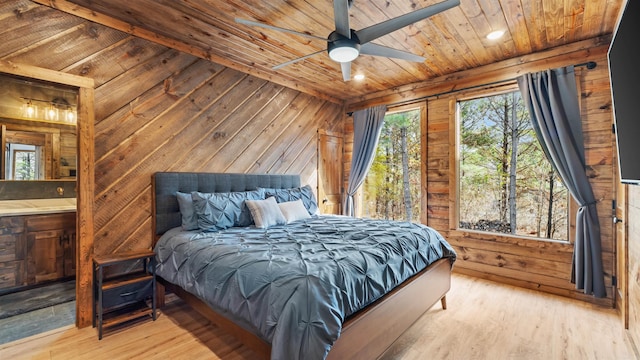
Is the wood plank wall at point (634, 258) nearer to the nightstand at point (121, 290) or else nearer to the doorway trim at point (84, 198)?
the nightstand at point (121, 290)

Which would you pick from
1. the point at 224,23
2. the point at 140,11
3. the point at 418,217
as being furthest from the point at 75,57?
the point at 418,217

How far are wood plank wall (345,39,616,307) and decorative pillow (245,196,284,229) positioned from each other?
2.26 meters

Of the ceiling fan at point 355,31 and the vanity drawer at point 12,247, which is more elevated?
the ceiling fan at point 355,31

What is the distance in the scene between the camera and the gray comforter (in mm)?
1354

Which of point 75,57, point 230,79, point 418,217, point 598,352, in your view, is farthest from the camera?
point 418,217

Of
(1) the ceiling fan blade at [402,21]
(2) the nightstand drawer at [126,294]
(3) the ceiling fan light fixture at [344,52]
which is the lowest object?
(2) the nightstand drawer at [126,294]

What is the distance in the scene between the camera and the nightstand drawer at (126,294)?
227 centimetres

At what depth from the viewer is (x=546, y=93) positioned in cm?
312

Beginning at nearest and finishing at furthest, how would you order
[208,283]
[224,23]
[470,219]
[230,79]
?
[208,283], [224,23], [230,79], [470,219]

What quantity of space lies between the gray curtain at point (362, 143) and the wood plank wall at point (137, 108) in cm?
174

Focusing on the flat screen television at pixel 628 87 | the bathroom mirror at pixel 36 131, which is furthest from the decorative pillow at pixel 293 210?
the bathroom mirror at pixel 36 131

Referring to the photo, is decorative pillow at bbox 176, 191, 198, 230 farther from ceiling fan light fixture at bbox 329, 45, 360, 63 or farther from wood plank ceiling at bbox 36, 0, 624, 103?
ceiling fan light fixture at bbox 329, 45, 360, 63

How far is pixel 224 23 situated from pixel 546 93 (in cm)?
351

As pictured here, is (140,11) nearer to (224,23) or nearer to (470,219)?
(224,23)
